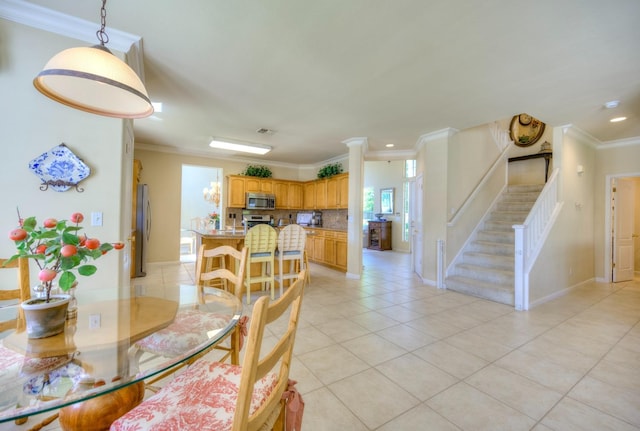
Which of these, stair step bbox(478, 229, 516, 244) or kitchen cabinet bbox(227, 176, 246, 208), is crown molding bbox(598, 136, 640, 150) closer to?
stair step bbox(478, 229, 516, 244)

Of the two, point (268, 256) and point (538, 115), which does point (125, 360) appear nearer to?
point (268, 256)

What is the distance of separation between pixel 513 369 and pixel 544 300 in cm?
245

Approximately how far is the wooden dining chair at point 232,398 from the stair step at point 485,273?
416cm

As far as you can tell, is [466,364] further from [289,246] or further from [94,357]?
[289,246]

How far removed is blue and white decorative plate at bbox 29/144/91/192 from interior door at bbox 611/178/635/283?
8.08 metres

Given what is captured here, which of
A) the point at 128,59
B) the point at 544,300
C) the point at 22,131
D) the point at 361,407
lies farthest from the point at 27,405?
the point at 544,300

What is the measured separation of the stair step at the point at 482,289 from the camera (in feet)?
12.3

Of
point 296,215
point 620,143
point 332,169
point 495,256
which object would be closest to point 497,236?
point 495,256

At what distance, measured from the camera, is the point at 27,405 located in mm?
803

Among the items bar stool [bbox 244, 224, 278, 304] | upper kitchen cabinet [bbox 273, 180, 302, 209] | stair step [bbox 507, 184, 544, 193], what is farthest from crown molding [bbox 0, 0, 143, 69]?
stair step [bbox 507, 184, 544, 193]

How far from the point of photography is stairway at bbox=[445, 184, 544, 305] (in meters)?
4.01

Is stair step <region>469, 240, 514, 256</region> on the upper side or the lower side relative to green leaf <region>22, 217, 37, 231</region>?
lower

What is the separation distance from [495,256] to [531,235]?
31.8 inches

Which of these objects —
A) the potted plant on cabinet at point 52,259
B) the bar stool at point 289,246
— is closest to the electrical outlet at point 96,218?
the potted plant on cabinet at point 52,259
